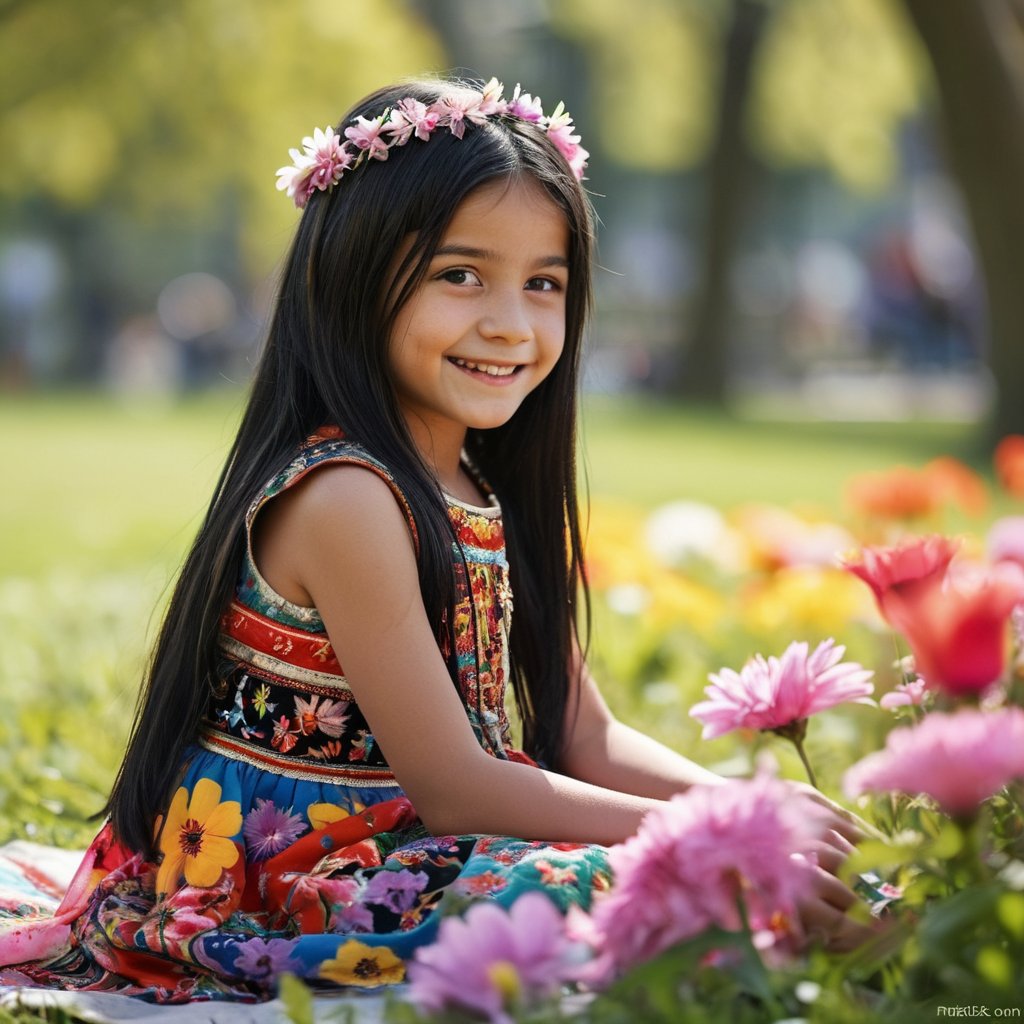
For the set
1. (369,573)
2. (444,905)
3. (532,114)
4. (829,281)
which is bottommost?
(444,905)

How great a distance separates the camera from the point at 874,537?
457 centimetres

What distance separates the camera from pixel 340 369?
2400 millimetres

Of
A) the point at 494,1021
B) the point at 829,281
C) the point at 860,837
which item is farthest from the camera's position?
the point at 829,281

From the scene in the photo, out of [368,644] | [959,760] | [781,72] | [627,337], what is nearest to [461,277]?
[368,644]

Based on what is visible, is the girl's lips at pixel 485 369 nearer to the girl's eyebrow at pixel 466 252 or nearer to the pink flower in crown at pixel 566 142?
the girl's eyebrow at pixel 466 252

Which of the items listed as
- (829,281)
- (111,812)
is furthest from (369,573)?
(829,281)

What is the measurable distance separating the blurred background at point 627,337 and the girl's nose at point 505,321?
0.31 metres

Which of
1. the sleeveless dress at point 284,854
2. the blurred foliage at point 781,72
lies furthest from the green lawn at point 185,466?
the blurred foliage at point 781,72

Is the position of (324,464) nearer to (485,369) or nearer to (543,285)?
(485,369)

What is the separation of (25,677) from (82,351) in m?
26.8

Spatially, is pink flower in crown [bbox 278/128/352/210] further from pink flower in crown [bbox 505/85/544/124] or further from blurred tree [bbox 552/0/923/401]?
blurred tree [bbox 552/0/923/401]

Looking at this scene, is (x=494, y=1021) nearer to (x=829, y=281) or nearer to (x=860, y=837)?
(x=860, y=837)

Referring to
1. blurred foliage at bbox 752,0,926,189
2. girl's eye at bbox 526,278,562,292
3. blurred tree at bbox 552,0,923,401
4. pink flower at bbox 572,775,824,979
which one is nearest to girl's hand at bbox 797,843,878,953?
pink flower at bbox 572,775,824,979

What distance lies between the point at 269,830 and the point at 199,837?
94 millimetres
